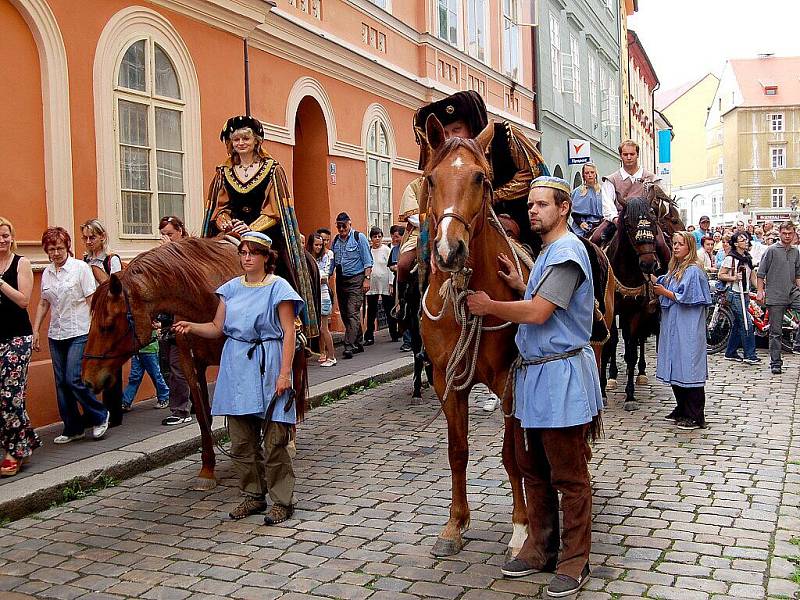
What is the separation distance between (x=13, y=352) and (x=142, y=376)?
98.1 inches

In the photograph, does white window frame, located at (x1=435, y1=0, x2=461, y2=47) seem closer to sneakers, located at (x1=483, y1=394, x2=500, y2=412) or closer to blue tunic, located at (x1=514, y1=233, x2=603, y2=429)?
sneakers, located at (x1=483, y1=394, x2=500, y2=412)

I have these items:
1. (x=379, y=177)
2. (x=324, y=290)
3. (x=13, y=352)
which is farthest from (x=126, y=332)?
(x=379, y=177)

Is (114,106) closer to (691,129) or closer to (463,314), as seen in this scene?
(463,314)

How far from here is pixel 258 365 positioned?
5539 mm

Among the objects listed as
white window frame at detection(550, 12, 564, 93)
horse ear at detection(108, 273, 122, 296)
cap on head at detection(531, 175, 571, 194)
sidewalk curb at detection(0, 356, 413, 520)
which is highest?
white window frame at detection(550, 12, 564, 93)

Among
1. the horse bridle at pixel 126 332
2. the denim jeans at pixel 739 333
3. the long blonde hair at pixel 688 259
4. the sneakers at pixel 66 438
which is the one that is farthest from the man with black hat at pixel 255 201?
the denim jeans at pixel 739 333

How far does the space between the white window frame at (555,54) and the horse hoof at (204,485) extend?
2342cm

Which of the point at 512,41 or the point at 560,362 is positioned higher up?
the point at 512,41

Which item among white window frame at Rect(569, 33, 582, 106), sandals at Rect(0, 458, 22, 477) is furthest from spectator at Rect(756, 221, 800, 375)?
white window frame at Rect(569, 33, 582, 106)

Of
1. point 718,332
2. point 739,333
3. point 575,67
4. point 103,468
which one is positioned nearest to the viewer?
point 103,468

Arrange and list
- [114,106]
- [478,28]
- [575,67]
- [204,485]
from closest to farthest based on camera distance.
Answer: [204,485] → [114,106] → [478,28] → [575,67]

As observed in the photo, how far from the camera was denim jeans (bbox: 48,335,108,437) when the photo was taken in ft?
25.2

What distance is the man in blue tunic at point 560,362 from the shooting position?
4098mm

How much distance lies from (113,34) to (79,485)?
5.15 metres
